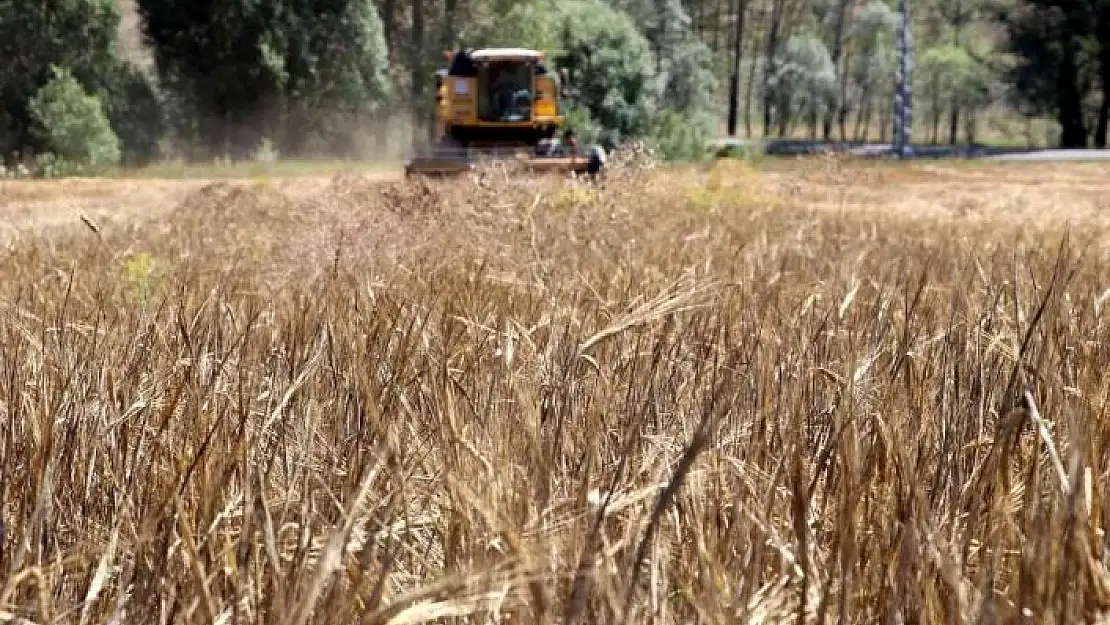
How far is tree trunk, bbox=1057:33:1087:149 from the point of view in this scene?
139 ft

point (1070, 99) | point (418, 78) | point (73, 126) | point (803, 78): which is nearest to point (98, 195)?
point (73, 126)

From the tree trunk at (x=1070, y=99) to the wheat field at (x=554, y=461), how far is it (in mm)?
43483

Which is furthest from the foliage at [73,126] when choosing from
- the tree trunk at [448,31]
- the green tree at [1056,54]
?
the green tree at [1056,54]

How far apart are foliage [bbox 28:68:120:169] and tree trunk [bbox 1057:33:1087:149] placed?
3209 cm

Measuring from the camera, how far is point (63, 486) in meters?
1.40

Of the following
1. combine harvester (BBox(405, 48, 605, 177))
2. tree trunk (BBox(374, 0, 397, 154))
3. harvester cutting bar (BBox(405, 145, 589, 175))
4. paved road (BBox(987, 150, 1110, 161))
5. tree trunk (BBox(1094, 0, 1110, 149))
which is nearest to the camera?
harvester cutting bar (BBox(405, 145, 589, 175))

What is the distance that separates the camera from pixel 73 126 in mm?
25062

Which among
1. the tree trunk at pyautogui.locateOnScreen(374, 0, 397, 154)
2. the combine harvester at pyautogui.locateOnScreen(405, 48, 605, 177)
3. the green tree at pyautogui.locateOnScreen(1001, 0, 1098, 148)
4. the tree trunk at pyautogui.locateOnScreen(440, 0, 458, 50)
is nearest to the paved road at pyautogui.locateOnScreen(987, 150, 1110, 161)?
the green tree at pyautogui.locateOnScreen(1001, 0, 1098, 148)

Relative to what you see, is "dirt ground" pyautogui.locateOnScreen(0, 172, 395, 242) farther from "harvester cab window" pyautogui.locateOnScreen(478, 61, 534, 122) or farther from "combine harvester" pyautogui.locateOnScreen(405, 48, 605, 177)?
"harvester cab window" pyautogui.locateOnScreen(478, 61, 534, 122)

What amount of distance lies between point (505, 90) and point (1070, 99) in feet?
106

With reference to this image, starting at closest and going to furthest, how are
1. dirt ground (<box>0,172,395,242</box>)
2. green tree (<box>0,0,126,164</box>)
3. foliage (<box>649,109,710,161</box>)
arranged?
dirt ground (<box>0,172,395,242</box>), green tree (<box>0,0,126,164</box>), foliage (<box>649,109,710,161</box>)

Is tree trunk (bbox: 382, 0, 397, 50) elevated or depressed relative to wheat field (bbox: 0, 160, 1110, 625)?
elevated

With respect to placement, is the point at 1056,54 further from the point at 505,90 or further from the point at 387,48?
the point at 505,90

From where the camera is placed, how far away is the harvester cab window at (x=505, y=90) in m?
17.7
